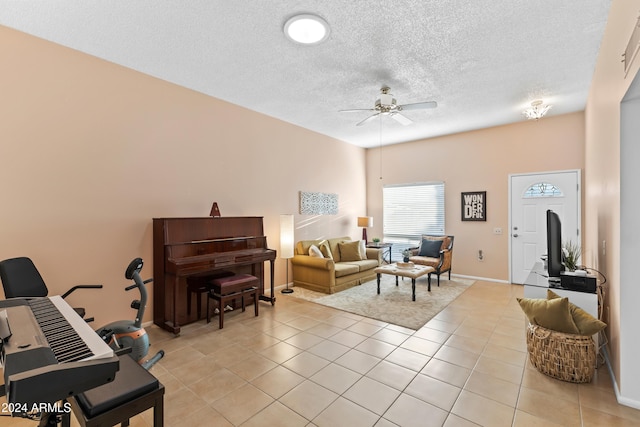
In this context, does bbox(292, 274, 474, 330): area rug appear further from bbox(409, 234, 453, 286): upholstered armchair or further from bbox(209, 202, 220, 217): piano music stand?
bbox(209, 202, 220, 217): piano music stand

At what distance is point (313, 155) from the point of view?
6.00m

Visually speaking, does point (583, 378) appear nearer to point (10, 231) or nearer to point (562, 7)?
point (562, 7)

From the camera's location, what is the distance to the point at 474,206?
19.7 feet

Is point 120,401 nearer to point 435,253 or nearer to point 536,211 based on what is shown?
point 435,253

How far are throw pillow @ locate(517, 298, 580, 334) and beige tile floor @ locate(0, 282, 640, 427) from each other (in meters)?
0.43

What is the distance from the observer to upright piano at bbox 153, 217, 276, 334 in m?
3.46

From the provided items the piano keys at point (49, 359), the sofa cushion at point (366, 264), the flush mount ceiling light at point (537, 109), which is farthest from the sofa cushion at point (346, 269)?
the piano keys at point (49, 359)

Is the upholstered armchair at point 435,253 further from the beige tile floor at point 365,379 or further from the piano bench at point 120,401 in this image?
the piano bench at point 120,401

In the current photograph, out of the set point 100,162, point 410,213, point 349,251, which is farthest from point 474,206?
point 100,162

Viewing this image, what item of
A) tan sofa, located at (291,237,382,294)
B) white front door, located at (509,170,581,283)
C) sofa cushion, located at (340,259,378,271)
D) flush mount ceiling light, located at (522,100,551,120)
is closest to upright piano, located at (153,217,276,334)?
tan sofa, located at (291,237,382,294)

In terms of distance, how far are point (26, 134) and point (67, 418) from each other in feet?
8.59

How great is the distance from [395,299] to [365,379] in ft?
7.50

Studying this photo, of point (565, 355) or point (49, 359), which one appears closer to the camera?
point (49, 359)

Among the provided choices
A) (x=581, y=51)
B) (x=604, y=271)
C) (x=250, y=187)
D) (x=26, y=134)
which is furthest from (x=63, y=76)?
(x=604, y=271)
